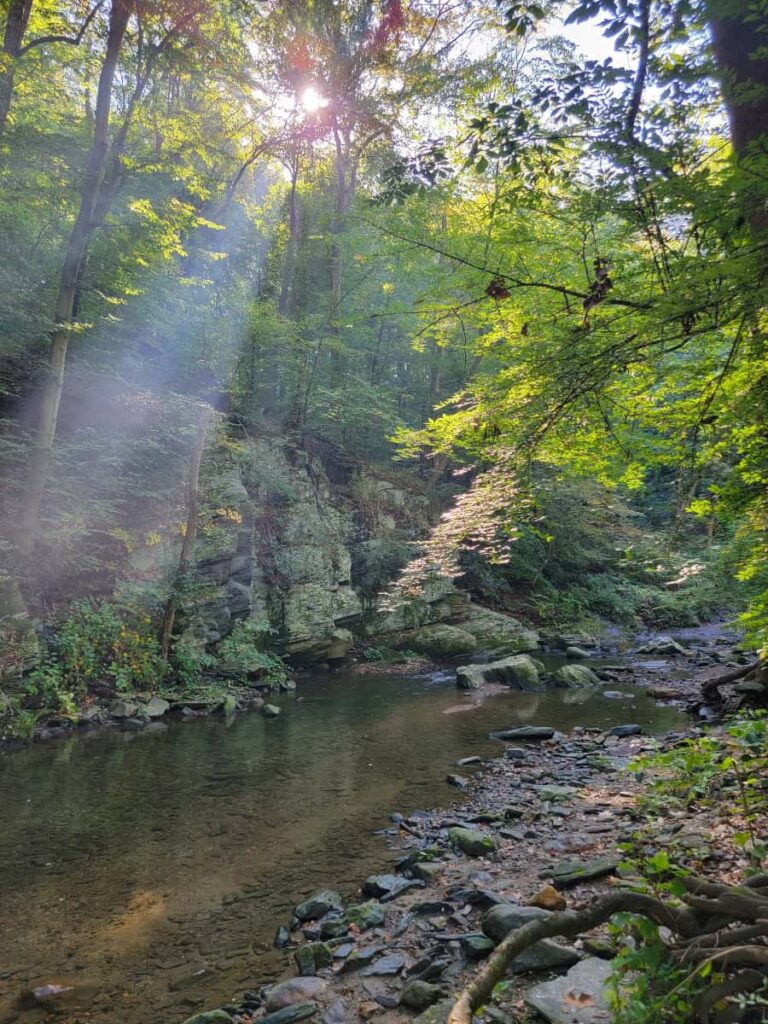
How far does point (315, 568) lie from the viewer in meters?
18.6

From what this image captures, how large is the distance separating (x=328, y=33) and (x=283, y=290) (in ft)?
58.2

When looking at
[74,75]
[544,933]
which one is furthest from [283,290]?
[544,933]

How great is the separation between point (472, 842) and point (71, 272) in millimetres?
13157

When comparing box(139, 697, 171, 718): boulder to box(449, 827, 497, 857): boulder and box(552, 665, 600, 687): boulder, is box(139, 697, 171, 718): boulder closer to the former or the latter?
box(449, 827, 497, 857): boulder

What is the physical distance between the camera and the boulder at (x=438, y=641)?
61.8 feet

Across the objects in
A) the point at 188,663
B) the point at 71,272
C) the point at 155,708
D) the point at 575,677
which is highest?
the point at 71,272

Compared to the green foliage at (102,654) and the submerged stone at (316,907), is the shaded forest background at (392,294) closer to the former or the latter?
the green foliage at (102,654)

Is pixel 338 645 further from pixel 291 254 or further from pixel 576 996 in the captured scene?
pixel 291 254

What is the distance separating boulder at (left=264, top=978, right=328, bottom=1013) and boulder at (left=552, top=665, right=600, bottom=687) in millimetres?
11928

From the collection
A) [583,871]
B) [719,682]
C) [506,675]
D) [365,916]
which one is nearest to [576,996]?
[583,871]

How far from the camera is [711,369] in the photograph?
4.69 metres

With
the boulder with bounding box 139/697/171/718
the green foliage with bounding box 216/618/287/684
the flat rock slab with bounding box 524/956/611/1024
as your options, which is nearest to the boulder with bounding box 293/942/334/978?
the flat rock slab with bounding box 524/956/611/1024

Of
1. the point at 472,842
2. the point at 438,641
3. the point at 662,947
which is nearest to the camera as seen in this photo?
the point at 662,947

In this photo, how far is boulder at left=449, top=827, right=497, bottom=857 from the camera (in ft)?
18.2
